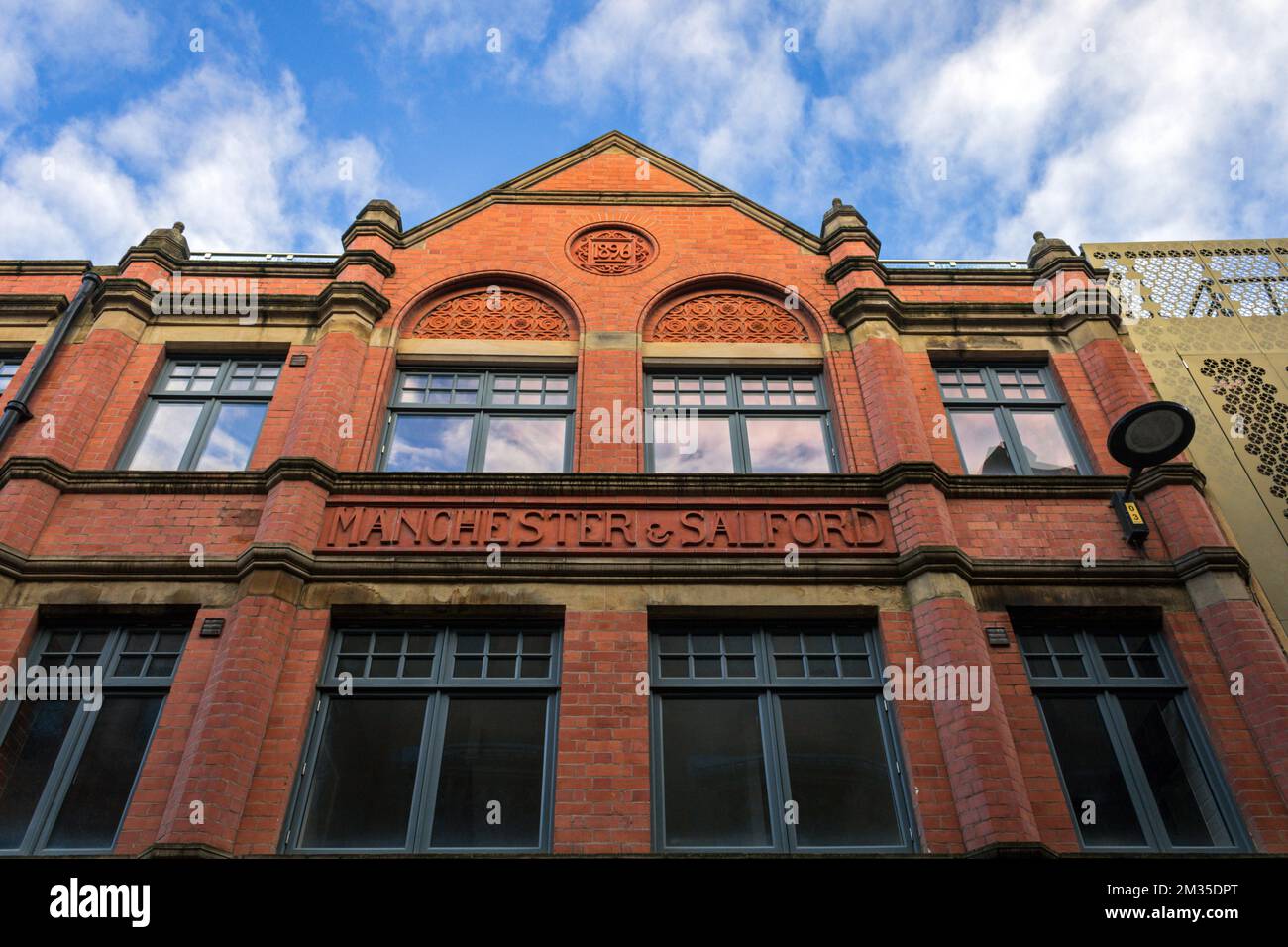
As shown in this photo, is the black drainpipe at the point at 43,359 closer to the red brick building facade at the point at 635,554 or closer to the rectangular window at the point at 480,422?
the red brick building facade at the point at 635,554

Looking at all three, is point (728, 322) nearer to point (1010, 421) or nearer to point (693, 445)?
point (693, 445)

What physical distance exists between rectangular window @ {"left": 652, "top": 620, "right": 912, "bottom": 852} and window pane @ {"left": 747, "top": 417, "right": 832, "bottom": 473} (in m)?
2.34

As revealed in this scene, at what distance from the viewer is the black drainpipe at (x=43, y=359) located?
10.8 meters

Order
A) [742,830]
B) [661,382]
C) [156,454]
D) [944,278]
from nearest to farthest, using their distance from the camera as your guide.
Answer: [742,830] → [156,454] → [661,382] → [944,278]

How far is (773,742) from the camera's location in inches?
335

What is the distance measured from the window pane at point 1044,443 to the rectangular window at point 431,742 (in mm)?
6223

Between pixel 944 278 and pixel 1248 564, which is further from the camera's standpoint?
pixel 944 278

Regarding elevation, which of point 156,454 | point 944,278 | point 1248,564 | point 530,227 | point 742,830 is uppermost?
point 530,227

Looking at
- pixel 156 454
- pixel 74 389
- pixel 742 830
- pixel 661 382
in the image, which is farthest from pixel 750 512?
pixel 74 389

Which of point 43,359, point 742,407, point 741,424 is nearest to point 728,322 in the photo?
point 742,407

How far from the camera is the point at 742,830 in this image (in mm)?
8023
